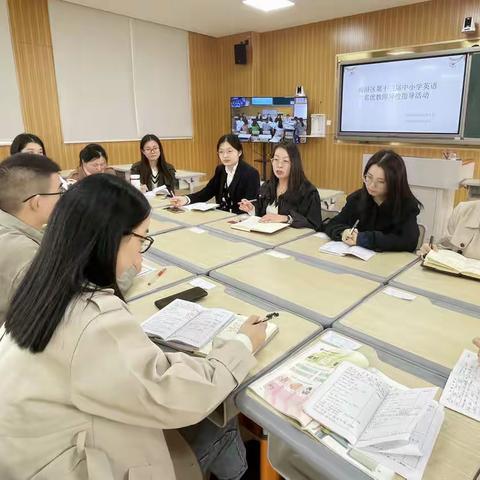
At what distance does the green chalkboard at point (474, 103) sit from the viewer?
4.38 meters

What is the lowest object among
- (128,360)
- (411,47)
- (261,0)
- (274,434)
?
(274,434)

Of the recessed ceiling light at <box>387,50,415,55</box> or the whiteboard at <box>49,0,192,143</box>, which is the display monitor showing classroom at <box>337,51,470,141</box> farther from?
the whiteboard at <box>49,0,192,143</box>

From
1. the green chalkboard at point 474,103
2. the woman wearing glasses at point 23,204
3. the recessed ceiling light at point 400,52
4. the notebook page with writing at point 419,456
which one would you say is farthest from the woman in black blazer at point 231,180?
the recessed ceiling light at point 400,52

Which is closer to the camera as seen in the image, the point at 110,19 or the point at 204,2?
the point at 204,2

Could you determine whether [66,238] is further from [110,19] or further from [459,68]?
[110,19]

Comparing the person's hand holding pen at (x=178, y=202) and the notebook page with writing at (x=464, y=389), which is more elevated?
the person's hand holding pen at (x=178, y=202)

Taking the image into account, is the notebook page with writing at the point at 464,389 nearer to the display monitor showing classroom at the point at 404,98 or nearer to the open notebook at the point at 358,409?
the open notebook at the point at 358,409

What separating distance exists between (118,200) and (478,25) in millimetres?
5166

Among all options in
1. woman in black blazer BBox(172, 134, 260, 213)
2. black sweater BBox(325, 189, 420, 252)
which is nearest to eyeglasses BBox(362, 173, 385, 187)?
black sweater BBox(325, 189, 420, 252)

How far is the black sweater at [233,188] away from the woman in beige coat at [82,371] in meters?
2.62

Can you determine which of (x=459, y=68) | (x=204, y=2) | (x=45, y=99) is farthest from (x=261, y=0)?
(x=45, y=99)

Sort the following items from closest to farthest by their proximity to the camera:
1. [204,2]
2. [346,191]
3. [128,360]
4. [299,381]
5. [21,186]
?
[128,360], [299,381], [21,186], [204,2], [346,191]

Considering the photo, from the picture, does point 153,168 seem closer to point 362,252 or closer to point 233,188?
point 233,188

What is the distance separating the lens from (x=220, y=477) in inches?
47.7
